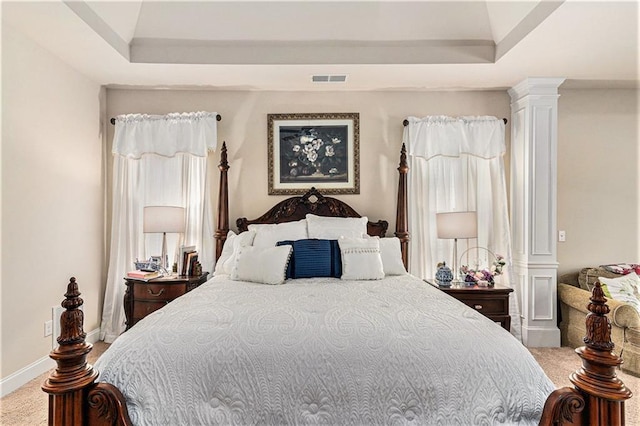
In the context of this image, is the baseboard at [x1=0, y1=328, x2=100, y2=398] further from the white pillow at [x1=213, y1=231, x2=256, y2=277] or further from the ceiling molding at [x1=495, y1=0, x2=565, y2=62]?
the ceiling molding at [x1=495, y1=0, x2=565, y2=62]

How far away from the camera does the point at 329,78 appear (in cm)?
363

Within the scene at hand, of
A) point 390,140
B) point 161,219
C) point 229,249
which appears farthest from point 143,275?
point 390,140

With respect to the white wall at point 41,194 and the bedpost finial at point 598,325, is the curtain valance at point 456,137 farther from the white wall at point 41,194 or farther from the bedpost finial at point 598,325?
the white wall at point 41,194

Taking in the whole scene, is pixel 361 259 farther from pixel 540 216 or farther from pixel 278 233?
pixel 540 216

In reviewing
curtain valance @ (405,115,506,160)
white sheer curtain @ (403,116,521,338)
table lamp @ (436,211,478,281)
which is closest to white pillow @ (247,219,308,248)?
white sheer curtain @ (403,116,521,338)

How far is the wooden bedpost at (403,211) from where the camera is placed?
3787mm

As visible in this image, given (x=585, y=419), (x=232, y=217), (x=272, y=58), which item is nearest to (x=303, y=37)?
(x=272, y=58)

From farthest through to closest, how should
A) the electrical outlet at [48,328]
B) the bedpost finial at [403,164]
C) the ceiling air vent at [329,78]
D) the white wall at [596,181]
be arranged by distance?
the white wall at [596,181] → the bedpost finial at [403,164] → the ceiling air vent at [329,78] → the electrical outlet at [48,328]

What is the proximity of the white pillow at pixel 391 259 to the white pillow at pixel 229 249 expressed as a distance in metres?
1.16

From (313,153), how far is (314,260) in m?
1.40

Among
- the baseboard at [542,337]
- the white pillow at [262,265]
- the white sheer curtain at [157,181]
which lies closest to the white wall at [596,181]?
the baseboard at [542,337]

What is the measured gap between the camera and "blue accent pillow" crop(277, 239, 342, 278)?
9.77 ft

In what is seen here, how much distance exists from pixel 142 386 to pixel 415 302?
4.58ft

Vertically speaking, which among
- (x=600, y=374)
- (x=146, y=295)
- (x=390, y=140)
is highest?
(x=390, y=140)
